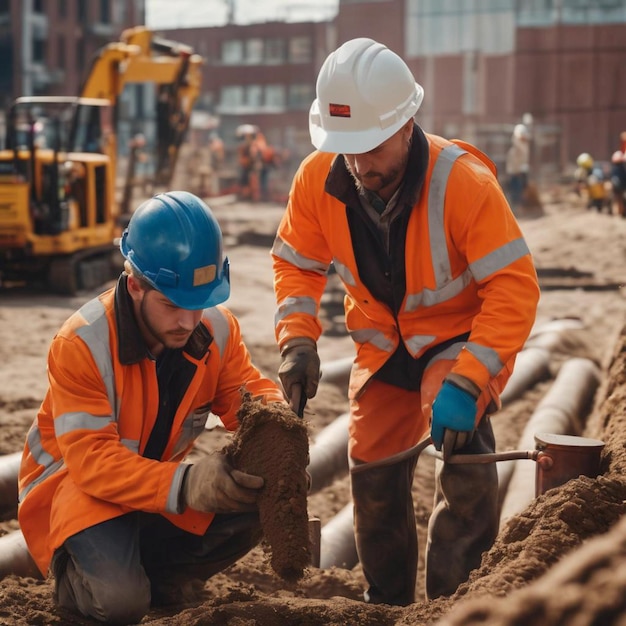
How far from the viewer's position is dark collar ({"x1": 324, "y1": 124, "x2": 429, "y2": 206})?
13.5 feet

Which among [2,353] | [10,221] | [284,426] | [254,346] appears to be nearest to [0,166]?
[10,221]

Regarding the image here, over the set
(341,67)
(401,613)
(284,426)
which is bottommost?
(401,613)

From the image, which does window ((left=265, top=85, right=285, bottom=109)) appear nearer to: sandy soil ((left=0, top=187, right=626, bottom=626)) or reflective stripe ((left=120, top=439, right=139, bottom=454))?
sandy soil ((left=0, top=187, right=626, bottom=626))

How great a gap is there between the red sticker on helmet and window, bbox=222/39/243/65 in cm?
6037

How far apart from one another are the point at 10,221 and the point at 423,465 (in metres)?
7.83

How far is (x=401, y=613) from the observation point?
3.71m

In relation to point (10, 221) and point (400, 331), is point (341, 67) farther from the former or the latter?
point (10, 221)

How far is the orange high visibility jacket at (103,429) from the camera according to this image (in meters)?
3.72

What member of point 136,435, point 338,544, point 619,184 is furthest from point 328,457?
point 619,184

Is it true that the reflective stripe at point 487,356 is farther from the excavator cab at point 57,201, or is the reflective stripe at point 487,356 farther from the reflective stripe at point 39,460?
the excavator cab at point 57,201

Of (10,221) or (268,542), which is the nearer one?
(268,542)

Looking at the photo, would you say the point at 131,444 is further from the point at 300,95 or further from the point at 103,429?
the point at 300,95

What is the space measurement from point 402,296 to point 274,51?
60.1 m

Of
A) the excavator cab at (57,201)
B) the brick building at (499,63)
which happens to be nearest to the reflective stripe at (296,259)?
the excavator cab at (57,201)
